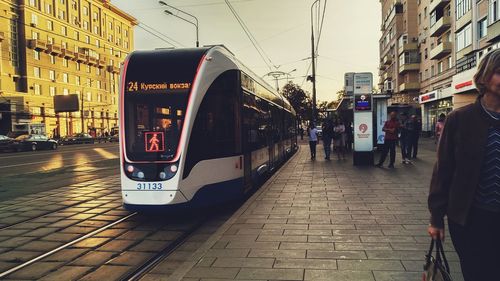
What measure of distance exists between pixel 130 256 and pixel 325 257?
2.56 m

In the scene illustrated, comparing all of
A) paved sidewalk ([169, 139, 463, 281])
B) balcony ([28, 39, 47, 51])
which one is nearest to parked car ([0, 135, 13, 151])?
balcony ([28, 39, 47, 51])

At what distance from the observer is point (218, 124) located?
27.2ft

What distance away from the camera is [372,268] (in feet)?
15.3

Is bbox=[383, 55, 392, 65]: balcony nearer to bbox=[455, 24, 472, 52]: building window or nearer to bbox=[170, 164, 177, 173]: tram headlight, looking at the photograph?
bbox=[455, 24, 472, 52]: building window

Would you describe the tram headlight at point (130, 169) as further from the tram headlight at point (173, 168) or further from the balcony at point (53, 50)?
the balcony at point (53, 50)

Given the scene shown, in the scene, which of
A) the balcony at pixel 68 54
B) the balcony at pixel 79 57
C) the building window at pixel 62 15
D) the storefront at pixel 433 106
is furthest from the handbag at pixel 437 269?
the building window at pixel 62 15

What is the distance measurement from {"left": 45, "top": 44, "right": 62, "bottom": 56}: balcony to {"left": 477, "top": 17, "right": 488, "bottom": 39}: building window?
184 ft

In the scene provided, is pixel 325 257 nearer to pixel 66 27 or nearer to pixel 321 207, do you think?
pixel 321 207

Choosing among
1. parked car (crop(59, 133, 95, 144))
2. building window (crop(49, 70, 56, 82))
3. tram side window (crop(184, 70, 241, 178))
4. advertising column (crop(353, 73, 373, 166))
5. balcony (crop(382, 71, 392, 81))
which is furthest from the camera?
balcony (crop(382, 71, 392, 81))

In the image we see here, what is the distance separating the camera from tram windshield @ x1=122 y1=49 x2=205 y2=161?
300 inches

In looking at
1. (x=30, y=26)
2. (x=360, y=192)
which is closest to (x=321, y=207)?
(x=360, y=192)

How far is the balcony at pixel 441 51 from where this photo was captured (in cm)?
4378

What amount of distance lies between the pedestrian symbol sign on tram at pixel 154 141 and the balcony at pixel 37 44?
6182 centimetres

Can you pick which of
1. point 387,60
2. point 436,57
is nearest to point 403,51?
point 436,57
